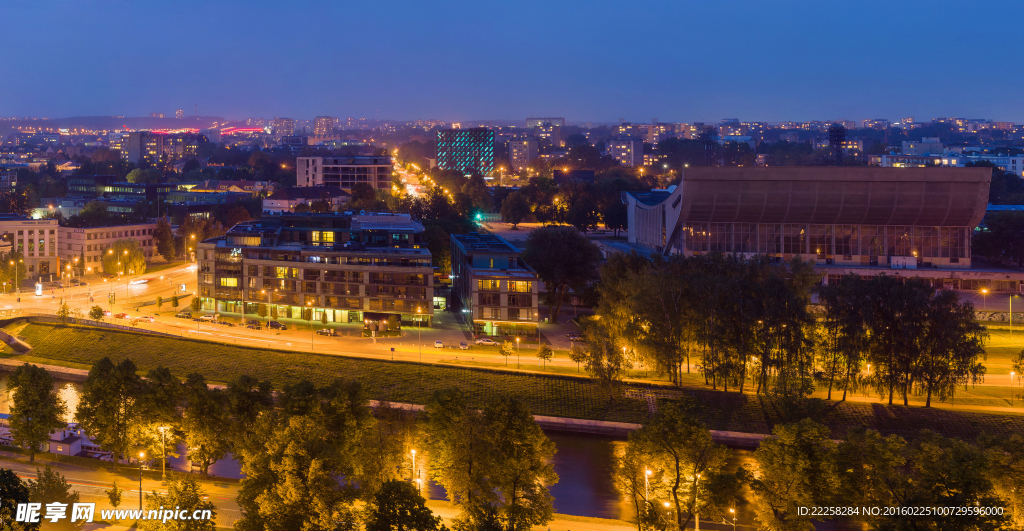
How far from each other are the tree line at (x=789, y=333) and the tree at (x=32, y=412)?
15.5 meters

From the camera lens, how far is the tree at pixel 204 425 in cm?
1927

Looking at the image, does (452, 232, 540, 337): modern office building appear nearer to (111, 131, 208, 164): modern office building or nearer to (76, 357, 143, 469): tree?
(76, 357, 143, 469): tree

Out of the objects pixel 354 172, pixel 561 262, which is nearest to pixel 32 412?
pixel 561 262

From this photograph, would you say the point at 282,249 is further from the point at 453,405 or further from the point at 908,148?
the point at 908,148

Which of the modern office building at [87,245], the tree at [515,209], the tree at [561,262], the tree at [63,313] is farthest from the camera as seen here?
the tree at [515,209]

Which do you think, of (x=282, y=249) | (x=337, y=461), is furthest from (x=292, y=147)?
(x=337, y=461)

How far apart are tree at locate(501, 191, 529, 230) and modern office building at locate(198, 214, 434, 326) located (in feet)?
88.5

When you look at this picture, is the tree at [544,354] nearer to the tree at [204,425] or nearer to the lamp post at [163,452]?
the tree at [204,425]

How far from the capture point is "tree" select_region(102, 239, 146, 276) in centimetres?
4623

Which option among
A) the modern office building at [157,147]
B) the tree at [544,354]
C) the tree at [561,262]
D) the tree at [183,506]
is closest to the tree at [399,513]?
the tree at [183,506]

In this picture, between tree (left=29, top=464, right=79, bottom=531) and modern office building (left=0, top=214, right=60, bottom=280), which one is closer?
tree (left=29, top=464, right=79, bottom=531)

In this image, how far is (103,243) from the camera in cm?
4959

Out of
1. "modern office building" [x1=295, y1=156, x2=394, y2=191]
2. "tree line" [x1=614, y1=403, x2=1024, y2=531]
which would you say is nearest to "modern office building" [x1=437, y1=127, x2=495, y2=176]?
"modern office building" [x1=295, y1=156, x2=394, y2=191]

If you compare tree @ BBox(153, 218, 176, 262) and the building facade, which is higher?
the building facade
